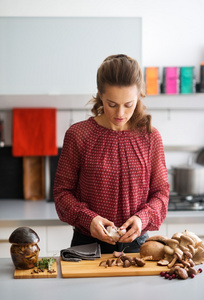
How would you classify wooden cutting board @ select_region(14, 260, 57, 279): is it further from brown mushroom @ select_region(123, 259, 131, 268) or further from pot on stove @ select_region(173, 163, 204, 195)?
pot on stove @ select_region(173, 163, 204, 195)

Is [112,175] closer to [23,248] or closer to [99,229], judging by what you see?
[99,229]

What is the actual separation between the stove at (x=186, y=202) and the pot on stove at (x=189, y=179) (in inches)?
1.8

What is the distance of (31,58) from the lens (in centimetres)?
269

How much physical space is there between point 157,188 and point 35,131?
1.60 meters

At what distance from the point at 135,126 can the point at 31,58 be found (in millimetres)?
1270

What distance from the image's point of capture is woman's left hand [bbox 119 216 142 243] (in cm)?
144

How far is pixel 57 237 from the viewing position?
2.56 meters

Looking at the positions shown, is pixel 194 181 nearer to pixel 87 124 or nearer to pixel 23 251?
pixel 87 124

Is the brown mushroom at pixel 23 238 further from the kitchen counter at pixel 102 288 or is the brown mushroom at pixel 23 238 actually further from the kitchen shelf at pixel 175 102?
the kitchen shelf at pixel 175 102

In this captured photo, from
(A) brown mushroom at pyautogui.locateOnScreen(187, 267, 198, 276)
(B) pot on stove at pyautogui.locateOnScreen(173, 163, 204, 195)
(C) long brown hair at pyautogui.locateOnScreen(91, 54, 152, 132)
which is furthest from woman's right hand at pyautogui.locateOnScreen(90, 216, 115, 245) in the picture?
(B) pot on stove at pyautogui.locateOnScreen(173, 163, 204, 195)

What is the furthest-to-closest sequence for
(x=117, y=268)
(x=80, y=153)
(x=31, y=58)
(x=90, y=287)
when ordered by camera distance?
(x=31, y=58), (x=80, y=153), (x=117, y=268), (x=90, y=287)

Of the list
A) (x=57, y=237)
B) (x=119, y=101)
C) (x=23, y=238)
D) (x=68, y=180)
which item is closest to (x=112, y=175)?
(x=68, y=180)

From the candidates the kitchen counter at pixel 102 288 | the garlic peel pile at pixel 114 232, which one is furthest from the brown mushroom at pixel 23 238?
the garlic peel pile at pixel 114 232

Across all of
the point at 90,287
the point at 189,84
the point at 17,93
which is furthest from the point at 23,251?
the point at 189,84
